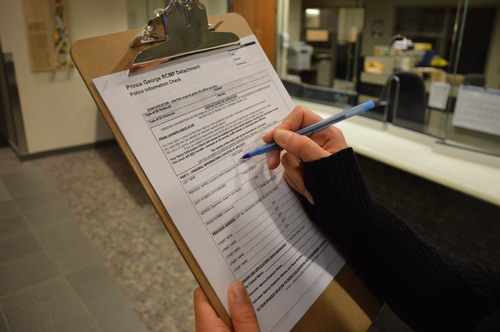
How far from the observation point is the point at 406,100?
2.11 meters

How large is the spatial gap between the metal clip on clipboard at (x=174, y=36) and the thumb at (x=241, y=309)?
31 centimetres

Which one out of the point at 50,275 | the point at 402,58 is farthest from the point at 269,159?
the point at 402,58

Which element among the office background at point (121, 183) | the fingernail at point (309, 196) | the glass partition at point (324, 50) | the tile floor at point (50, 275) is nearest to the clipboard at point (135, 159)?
the fingernail at point (309, 196)

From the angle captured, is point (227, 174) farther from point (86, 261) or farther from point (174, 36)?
point (86, 261)

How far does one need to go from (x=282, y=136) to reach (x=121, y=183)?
8.70 feet

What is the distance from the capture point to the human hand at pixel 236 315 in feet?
1.56

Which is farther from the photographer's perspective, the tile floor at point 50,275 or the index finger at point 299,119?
the tile floor at point 50,275

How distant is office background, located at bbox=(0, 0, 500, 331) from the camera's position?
5.49 feet

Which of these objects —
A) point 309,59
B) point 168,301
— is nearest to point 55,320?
point 168,301

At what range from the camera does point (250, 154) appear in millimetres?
538

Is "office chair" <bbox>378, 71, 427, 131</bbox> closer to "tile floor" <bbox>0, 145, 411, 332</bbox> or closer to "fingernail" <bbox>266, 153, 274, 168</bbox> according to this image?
"tile floor" <bbox>0, 145, 411, 332</bbox>

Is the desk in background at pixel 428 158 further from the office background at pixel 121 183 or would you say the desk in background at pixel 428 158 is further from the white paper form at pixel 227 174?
the white paper form at pixel 227 174

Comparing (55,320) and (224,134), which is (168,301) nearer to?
(55,320)

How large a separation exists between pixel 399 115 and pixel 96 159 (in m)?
2.63
